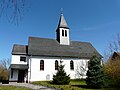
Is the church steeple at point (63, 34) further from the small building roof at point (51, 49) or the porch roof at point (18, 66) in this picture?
the porch roof at point (18, 66)

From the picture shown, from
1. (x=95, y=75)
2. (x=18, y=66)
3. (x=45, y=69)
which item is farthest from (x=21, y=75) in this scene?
(x=95, y=75)

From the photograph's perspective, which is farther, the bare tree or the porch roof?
the bare tree

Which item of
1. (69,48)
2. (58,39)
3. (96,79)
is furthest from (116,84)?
(58,39)

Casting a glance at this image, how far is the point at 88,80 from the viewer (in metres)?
21.2

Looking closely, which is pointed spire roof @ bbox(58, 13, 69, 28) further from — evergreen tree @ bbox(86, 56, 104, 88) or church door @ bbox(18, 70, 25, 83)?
evergreen tree @ bbox(86, 56, 104, 88)

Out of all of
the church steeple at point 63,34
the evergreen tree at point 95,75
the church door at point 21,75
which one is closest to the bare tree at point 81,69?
the church steeple at point 63,34

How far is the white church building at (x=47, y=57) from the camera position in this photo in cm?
3294

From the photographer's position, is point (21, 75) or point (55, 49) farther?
point (55, 49)

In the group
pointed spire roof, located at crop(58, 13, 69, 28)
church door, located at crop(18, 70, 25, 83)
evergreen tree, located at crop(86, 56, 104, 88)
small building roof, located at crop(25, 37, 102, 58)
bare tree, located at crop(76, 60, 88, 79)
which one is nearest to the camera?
evergreen tree, located at crop(86, 56, 104, 88)

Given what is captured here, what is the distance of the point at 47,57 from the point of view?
114 feet

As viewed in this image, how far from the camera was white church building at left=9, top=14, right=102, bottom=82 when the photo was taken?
32.9 metres

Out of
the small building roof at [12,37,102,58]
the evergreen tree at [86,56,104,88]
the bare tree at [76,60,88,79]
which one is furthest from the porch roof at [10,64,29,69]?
the evergreen tree at [86,56,104,88]

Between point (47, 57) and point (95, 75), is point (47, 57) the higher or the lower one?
the higher one

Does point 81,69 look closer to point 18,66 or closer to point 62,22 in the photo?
point 62,22
